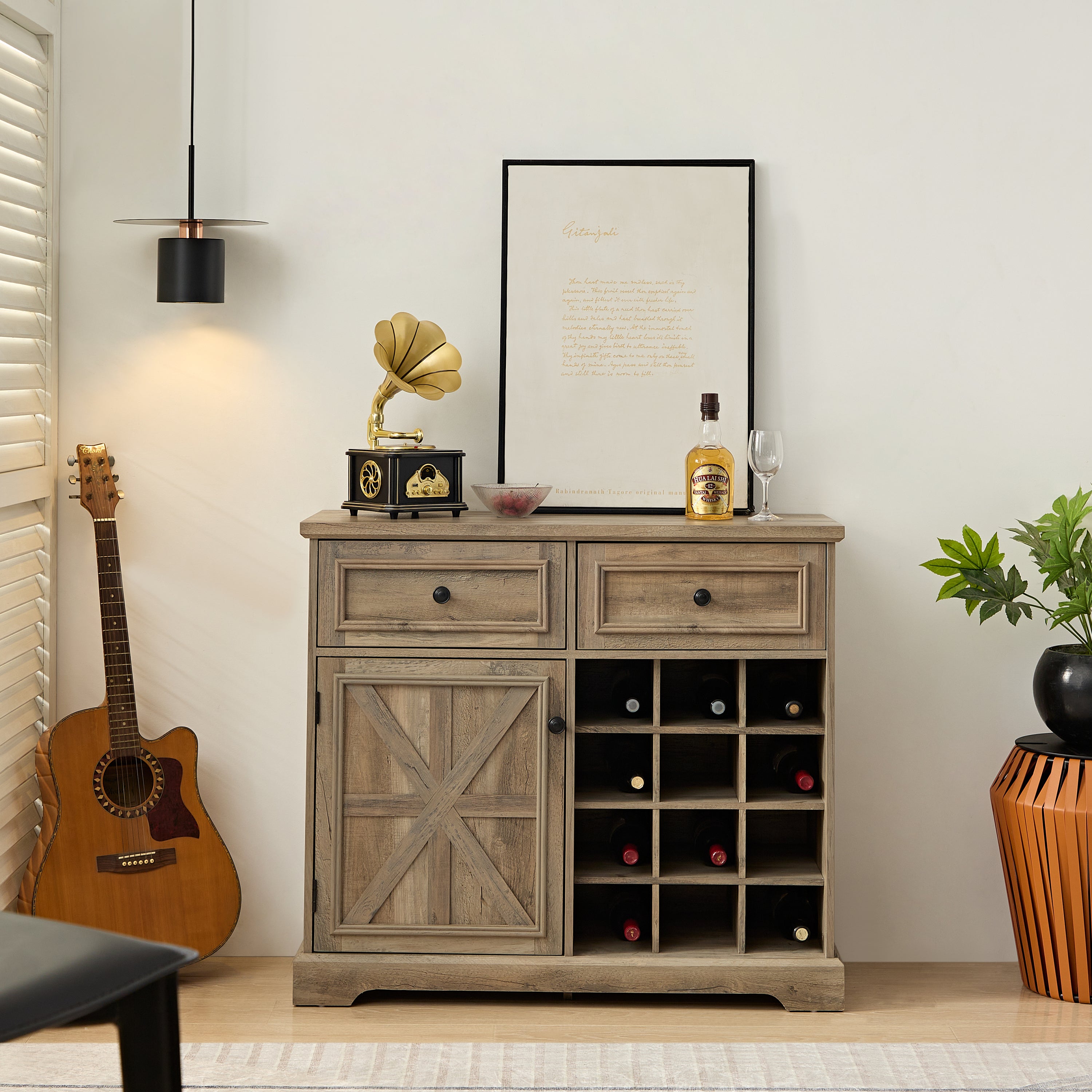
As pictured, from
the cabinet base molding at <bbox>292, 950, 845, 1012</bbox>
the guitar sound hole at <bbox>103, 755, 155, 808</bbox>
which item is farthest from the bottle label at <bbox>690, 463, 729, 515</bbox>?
the guitar sound hole at <bbox>103, 755, 155, 808</bbox>

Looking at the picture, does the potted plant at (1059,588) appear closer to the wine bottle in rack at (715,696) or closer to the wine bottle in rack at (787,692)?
the wine bottle in rack at (787,692)

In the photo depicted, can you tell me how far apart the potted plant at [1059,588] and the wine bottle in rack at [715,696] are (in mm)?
538

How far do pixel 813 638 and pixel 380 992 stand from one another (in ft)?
4.21

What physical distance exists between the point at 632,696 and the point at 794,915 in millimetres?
627

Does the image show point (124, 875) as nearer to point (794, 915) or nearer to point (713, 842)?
point (713, 842)

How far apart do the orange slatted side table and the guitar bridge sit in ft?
6.42

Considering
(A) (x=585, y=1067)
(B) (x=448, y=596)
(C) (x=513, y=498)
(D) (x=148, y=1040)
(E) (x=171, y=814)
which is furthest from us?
(E) (x=171, y=814)

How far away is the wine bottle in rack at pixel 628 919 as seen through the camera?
2453 millimetres

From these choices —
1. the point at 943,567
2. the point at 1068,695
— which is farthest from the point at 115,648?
the point at 1068,695

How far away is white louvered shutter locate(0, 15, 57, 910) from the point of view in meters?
A: 2.52

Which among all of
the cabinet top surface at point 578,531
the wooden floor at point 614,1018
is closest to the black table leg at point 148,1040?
the wooden floor at point 614,1018

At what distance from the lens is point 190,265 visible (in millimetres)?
→ 2574

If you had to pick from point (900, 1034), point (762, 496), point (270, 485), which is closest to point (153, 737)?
point (270, 485)

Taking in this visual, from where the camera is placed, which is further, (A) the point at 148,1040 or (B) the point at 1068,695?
(B) the point at 1068,695
